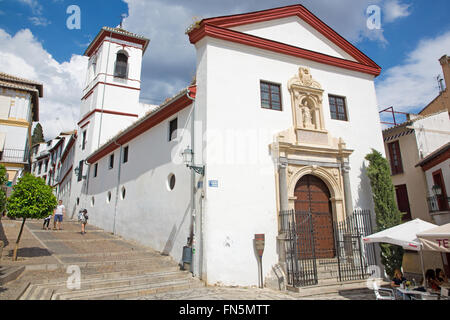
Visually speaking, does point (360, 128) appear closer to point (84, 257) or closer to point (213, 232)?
point (213, 232)

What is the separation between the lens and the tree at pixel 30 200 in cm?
834

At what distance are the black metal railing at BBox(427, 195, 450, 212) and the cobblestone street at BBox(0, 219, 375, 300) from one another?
7.92m

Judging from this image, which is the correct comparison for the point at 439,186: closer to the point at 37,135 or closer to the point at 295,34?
the point at 295,34

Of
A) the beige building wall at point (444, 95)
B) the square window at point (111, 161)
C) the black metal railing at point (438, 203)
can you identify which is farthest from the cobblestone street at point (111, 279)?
the beige building wall at point (444, 95)

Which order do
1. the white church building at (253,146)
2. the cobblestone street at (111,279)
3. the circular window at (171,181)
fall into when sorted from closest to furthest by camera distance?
the cobblestone street at (111,279) < the white church building at (253,146) < the circular window at (171,181)

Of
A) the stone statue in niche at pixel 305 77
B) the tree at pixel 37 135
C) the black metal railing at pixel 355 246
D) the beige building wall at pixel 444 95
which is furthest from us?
the tree at pixel 37 135

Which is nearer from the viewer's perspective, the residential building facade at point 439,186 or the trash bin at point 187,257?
the trash bin at point 187,257

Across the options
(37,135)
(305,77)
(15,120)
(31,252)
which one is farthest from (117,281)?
(37,135)

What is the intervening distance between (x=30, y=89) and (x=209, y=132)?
1801 cm

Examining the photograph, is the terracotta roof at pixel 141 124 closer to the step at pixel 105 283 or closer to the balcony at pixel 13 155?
the balcony at pixel 13 155

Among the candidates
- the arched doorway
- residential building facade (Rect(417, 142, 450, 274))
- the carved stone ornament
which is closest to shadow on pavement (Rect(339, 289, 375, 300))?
the arched doorway

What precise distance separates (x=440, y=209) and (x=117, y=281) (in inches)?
542

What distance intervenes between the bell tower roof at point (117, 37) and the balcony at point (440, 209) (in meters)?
22.1

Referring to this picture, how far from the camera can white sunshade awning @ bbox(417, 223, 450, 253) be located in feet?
19.7
